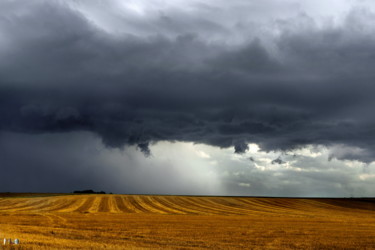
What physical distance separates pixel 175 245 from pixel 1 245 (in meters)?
12.7

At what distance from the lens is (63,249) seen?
88.3 feet

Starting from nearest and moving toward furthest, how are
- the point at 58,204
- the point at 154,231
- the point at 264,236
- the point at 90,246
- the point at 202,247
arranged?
1. the point at 90,246
2. the point at 202,247
3. the point at 264,236
4. the point at 154,231
5. the point at 58,204

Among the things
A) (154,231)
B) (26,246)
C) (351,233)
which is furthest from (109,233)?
(351,233)

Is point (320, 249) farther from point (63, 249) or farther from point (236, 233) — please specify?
point (63, 249)

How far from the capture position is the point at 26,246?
27.7 meters

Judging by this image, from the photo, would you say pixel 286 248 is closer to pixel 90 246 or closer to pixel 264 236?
pixel 264 236

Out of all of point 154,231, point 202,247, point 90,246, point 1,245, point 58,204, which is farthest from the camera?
point 58,204

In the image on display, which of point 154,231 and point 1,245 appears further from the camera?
point 154,231

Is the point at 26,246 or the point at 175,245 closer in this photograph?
the point at 26,246

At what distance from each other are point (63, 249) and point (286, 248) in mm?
17048

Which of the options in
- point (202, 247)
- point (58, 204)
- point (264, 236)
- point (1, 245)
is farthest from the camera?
point (58, 204)

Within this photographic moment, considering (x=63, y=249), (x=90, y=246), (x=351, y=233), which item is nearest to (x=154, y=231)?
(x=90, y=246)

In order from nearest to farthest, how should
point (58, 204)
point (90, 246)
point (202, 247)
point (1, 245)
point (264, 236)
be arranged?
point (1, 245) < point (90, 246) < point (202, 247) < point (264, 236) < point (58, 204)

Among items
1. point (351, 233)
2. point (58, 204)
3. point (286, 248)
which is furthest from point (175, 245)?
point (58, 204)
